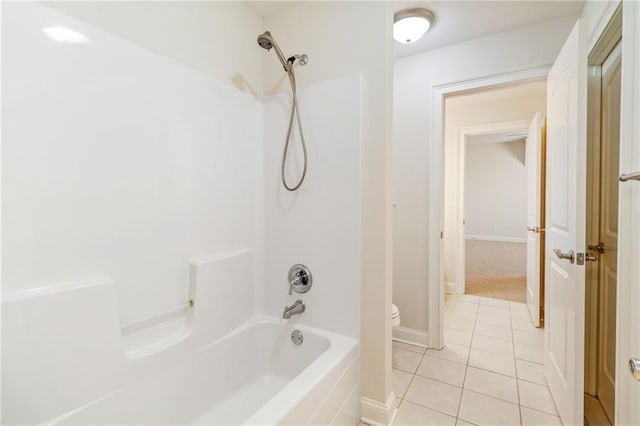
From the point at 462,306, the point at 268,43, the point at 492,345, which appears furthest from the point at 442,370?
the point at 268,43

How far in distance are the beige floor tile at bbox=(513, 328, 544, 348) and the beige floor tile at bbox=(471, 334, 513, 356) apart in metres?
0.14

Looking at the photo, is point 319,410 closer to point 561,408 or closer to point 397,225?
point 561,408

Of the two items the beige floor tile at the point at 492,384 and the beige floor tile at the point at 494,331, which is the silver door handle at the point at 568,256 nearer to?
the beige floor tile at the point at 492,384

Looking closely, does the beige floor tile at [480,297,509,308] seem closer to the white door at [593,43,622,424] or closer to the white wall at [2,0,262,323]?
the white door at [593,43,622,424]

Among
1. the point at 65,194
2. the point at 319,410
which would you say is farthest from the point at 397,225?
the point at 65,194

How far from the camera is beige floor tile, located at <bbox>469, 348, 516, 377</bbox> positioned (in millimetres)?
1958

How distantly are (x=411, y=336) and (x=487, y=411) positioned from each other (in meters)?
0.80

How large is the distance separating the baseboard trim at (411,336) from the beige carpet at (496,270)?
1665 millimetres

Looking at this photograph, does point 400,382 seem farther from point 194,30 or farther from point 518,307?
point 194,30

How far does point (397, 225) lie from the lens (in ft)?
7.93

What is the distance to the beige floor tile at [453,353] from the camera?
6.97 ft

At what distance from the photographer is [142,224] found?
48.5 inches

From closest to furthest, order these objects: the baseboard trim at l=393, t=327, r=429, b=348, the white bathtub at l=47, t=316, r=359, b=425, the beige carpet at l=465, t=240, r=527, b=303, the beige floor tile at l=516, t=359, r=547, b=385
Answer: the white bathtub at l=47, t=316, r=359, b=425, the beige floor tile at l=516, t=359, r=547, b=385, the baseboard trim at l=393, t=327, r=429, b=348, the beige carpet at l=465, t=240, r=527, b=303

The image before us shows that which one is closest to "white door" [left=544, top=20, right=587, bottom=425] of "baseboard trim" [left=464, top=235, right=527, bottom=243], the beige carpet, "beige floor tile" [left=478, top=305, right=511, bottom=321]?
"beige floor tile" [left=478, top=305, right=511, bottom=321]
